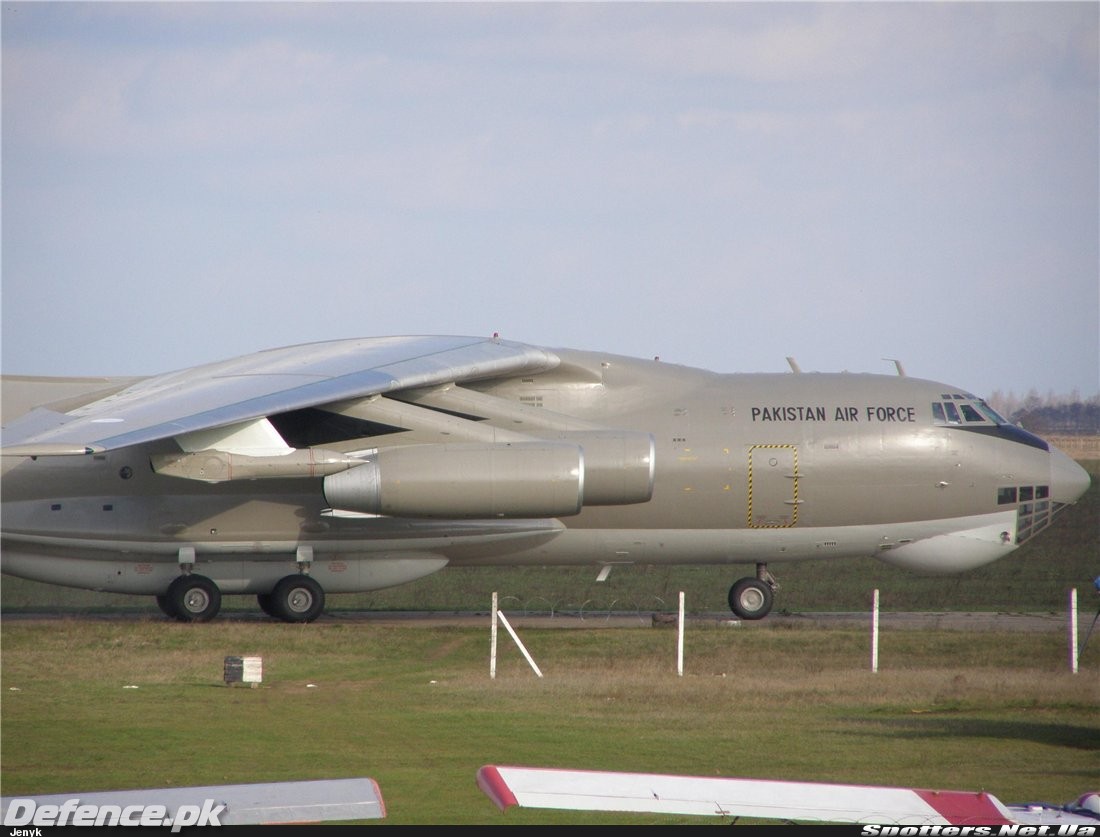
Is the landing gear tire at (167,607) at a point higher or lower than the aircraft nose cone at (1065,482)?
lower

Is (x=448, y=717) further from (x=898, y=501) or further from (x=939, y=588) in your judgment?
(x=939, y=588)

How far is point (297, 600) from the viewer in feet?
57.1

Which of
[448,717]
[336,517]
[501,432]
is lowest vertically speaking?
[448,717]

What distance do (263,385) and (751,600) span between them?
734 centimetres

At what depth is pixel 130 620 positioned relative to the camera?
18.3 metres

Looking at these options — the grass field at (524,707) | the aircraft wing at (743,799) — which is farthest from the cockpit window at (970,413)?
the aircraft wing at (743,799)

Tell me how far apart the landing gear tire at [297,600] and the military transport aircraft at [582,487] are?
3 cm

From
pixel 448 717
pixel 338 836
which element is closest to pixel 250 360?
pixel 448 717

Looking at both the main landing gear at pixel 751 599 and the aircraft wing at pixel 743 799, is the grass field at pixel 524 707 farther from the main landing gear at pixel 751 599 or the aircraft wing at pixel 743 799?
→ the aircraft wing at pixel 743 799

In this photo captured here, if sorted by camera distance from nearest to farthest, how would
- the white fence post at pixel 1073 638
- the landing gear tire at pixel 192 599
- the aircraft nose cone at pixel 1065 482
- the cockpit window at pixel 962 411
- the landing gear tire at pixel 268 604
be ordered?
the white fence post at pixel 1073 638, the landing gear tire at pixel 192 599, the landing gear tire at pixel 268 604, the cockpit window at pixel 962 411, the aircraft nose cone at pixel 1065 482

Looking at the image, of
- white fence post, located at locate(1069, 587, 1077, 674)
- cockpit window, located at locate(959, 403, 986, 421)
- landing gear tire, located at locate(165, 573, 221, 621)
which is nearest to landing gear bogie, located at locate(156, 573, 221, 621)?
landing gear tire, located at locate(165, 573, 221, 621)

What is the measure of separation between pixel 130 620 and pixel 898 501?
10428 millimetres

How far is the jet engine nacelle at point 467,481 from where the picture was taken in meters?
15.4

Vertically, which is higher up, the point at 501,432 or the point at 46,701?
the point at 501,432
